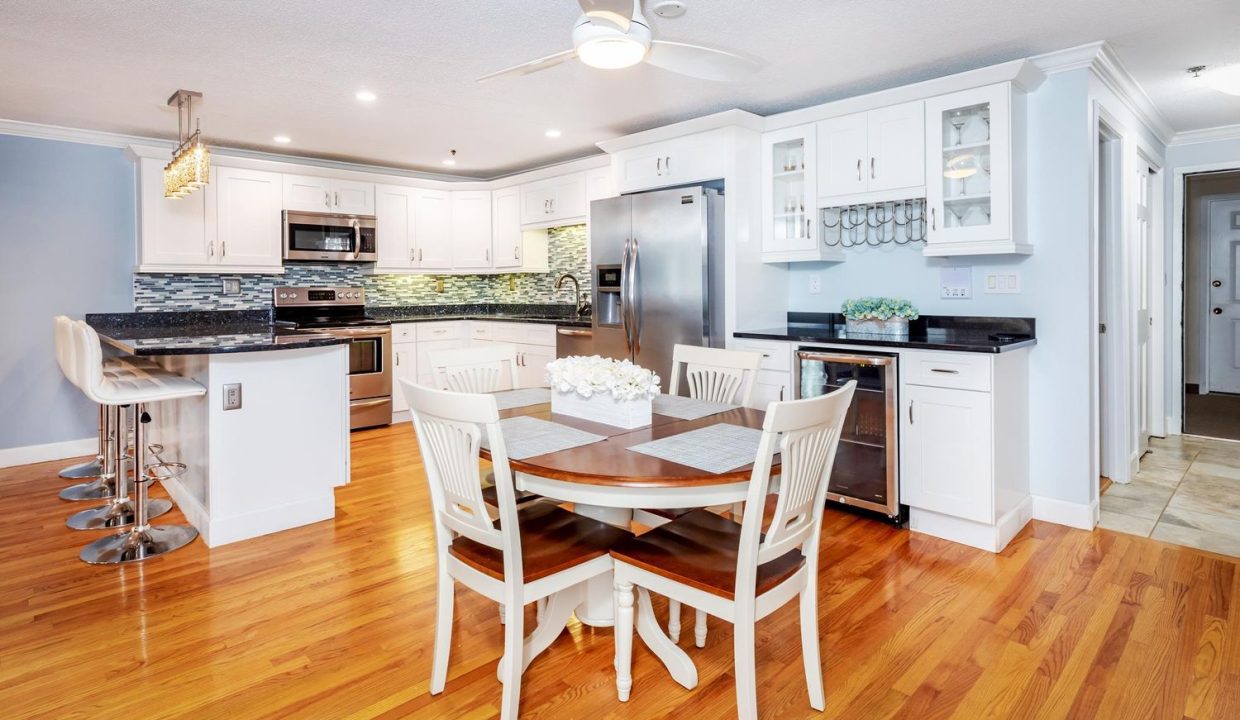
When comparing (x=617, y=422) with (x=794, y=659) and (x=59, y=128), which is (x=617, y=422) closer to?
(x=794, y=659)

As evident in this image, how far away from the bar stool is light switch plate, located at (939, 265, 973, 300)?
379 cm

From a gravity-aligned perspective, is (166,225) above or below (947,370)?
above

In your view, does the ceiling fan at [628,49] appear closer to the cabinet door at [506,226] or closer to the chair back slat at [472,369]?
the chair back slat at [472,369]

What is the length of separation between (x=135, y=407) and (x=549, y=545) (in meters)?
2.35

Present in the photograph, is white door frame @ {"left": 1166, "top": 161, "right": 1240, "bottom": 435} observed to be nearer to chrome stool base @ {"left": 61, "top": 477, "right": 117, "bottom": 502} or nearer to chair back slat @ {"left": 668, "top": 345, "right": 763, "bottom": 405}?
chair back slat @ {"left": 668, "top": 345, "right": 763, "bottom": 405}

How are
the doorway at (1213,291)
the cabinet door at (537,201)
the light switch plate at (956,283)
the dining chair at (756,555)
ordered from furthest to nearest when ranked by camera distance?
1. the doorway at (1213,291)
2. the cabinet door at (537,201)
3. the light switch plate at (956,283)
4. the dining chair at (756,555)

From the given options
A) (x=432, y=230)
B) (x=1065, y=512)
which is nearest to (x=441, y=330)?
(x=432, y=230)

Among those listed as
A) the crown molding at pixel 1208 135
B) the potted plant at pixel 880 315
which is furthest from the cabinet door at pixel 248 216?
the crown molding at pixel 1208 135

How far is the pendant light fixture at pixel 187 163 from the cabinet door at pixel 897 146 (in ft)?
11.5

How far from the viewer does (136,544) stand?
2.99 metres

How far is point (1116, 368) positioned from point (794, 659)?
302cm

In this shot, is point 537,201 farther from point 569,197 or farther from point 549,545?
point 549,545

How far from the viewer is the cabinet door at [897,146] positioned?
3.45 metres

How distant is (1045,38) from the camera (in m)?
3.02
